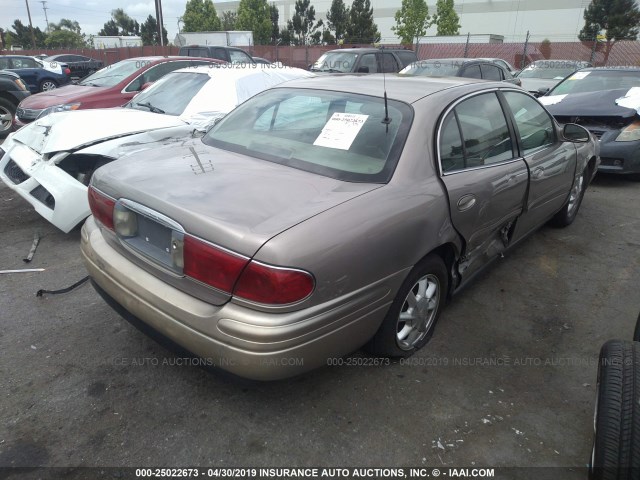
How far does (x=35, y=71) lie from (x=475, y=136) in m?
18.1

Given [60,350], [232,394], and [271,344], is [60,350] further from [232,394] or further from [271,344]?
[271,344]

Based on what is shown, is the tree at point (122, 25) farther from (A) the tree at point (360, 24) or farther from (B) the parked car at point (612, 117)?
(B) the parked car at point (612, 117)

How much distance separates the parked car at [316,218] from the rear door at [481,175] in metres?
0.01

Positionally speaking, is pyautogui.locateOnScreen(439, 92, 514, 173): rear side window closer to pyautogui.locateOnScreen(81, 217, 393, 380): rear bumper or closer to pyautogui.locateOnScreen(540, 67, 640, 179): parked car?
pyautogui.locateOnScreen(81, 217, 393, 380): rear bumper

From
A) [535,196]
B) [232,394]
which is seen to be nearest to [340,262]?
[232,394]

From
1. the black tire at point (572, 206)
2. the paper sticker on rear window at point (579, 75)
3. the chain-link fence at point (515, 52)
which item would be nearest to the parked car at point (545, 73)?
the paper sticker on rear window at point (579, 75)

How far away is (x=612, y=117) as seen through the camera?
6.35 metres

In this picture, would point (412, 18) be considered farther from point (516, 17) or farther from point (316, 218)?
point (316, 218)

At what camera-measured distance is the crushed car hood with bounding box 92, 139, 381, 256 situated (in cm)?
Answer: 199

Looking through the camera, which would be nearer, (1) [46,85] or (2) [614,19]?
(1) [46,85]

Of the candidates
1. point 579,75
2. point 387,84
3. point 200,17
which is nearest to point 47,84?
point 579,75

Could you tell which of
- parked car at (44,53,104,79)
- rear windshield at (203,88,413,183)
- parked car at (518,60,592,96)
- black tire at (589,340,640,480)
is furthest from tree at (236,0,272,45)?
black tire at (589,340,640,480)

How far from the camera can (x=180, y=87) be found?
6051mm

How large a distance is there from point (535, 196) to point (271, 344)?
2591mm
